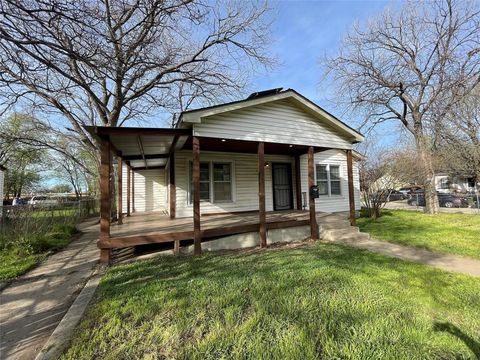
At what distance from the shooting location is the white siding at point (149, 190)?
492 inches

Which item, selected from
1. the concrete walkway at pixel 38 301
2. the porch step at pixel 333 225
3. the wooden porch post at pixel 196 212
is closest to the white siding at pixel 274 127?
the wooden porch post at pixel 196 212

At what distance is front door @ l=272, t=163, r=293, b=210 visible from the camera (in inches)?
434

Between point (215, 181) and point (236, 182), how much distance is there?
34.2 inches

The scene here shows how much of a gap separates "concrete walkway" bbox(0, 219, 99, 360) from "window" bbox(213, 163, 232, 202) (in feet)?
14.7

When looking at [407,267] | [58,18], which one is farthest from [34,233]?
[407,267]

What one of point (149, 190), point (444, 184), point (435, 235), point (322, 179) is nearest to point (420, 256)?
point (435, 235)

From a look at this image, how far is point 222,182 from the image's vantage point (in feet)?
32.1

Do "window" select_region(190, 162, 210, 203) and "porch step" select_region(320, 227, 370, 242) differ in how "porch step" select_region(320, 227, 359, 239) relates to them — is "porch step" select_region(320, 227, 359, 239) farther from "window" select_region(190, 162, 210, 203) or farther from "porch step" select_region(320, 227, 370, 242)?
"window" select_region(190, 162, 210, 203)

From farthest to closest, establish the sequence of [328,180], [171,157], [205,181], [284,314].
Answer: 1. [328,180]
2. [205,181]
3. [171,157]
4. [284,314]

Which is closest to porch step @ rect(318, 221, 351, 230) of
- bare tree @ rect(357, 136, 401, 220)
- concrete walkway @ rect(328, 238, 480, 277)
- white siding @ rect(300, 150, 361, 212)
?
concrete walkway @ rect(328, 238, 480, 277)

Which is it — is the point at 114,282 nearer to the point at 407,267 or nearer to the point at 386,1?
the point at 407,267

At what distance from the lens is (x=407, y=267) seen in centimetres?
481

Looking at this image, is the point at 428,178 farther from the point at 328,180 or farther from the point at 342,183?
the point at 328,180

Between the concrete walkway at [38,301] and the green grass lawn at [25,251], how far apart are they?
0.85 feet
